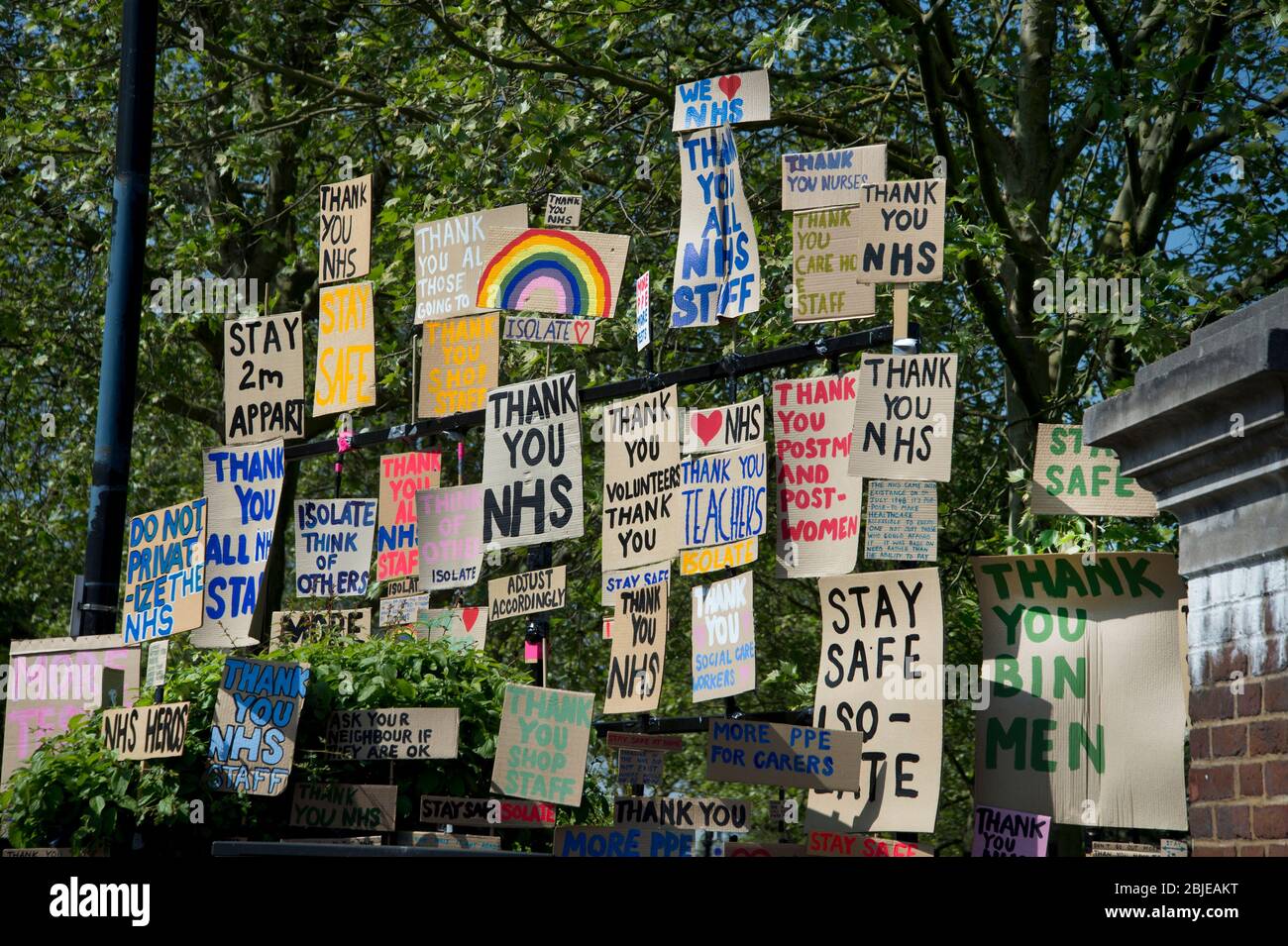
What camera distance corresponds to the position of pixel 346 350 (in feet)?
29.2

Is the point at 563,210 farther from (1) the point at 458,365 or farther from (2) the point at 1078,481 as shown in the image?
(2) the point at 1078,481

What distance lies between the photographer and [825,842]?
6270 mm

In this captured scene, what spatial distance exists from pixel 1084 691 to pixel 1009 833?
1.86ft

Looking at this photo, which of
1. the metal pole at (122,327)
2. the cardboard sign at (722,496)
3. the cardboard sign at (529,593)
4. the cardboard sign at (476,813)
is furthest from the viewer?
the cardboard sign at (529,593)

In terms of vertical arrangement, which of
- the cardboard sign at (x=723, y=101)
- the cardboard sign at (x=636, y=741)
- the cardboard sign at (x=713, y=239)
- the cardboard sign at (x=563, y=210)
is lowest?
the cardboard sign at (x=636, y=741)

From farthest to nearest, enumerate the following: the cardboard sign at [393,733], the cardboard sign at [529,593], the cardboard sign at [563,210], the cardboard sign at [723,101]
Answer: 1. the cardboard sign at [563,210]
2. the cardboard sign at [529,593]
3. the cardboard sign at [393,733]
4. the cardboard sign at [723,101]

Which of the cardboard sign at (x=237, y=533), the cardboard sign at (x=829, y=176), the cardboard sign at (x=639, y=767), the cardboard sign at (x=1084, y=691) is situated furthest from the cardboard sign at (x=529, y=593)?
the cardboard sign at (x=1084, y=691)

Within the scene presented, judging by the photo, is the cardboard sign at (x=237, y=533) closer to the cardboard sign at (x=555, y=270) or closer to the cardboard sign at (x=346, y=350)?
the cardboard sign at (x=346, y=350)

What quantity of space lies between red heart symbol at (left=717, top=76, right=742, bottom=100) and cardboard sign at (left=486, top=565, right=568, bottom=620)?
2444 mm

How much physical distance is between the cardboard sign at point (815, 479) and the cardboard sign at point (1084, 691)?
40.2 inches

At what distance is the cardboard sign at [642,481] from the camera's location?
7.41m

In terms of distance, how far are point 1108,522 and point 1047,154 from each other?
11.7ft

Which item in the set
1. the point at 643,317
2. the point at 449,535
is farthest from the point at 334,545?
the point at 643,317

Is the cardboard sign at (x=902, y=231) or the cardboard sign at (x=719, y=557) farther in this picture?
the cardboard sign at (x=719, y=557)
